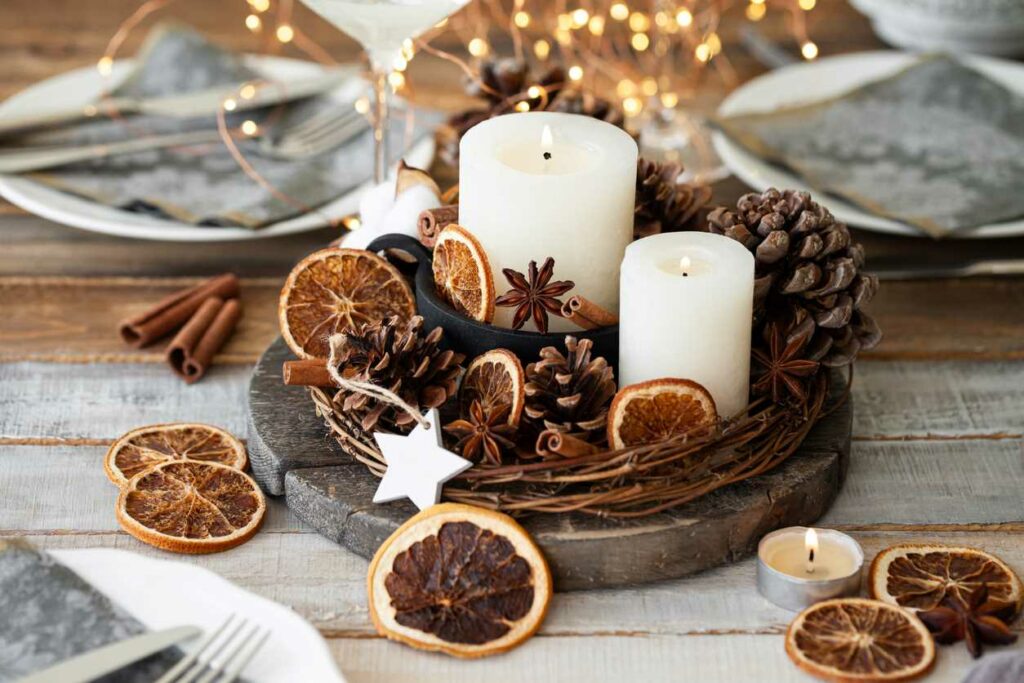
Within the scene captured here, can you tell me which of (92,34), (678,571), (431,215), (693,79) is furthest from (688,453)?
(92,34)

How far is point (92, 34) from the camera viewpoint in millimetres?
1852

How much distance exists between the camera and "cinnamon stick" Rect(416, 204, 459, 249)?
101 centimetres

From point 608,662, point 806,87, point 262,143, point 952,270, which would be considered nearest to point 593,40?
point 806,87

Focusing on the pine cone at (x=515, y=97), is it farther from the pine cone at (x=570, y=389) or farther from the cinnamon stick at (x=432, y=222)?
the pine cone at (x=570, y=389)

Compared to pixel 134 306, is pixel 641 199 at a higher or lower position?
higher

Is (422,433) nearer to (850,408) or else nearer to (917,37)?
(850,408)

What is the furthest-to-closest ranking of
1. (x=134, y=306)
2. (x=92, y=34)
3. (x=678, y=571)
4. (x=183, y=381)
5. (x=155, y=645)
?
1. (x=92, y=34)
2. (x=134, y=306)
3. (x=183, y=381)
4. (x=678, y=571)
5. (x=155, y=645)

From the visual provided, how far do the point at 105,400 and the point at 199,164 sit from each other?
1.29ft

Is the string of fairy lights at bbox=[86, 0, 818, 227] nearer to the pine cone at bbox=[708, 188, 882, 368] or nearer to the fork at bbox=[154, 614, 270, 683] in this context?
the pine cone at bbox=[708, 188, 882, 368]

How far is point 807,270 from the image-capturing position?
0.95 meters

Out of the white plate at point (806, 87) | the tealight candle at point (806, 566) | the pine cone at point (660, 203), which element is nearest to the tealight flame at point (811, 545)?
the tealight candle at point (806, 566)

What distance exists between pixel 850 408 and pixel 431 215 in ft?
1.22

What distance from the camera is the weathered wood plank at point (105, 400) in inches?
41.9

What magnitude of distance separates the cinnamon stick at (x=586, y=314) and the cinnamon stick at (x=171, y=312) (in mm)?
448
